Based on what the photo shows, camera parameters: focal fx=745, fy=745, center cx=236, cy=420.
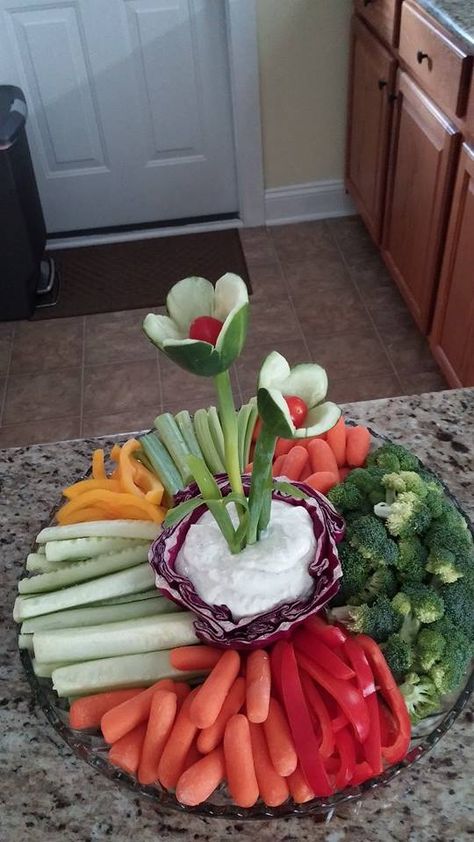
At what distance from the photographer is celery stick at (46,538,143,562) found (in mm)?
868

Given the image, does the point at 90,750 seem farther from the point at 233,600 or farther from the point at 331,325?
the point at 331,325

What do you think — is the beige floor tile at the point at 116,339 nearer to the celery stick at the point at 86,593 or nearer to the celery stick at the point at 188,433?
the celery stick at the point at 188,433

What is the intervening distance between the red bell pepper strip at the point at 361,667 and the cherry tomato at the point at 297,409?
252 mm

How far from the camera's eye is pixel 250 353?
2.55 metres

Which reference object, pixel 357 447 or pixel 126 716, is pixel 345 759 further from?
pixel 357 447

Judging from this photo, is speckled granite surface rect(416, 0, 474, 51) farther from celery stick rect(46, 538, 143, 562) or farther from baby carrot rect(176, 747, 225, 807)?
baby carrot rect(176, 747, 225, 807)

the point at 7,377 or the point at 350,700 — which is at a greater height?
the point at 350,700

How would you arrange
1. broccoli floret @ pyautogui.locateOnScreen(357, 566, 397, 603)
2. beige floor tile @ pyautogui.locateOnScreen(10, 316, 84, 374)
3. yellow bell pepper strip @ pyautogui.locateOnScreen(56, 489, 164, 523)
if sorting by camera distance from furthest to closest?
1. beige floor tile @ pyautogui.locateOnScreen(10, 316, 84, 374)
2. yellow bell pepper strip @ pyautogui.locateOnScreen(56, 489, 164, 523)
3. broccoli floret @ pyautogui.locateOnScreen(357, 566, 397, 603)

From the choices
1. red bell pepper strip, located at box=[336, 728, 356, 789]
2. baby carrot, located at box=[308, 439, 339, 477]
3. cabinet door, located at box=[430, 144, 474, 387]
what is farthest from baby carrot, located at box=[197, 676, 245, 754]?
cabinet door, located at box=[430, 144, 474, 387]

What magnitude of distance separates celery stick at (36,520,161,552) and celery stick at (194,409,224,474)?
0.12 meters

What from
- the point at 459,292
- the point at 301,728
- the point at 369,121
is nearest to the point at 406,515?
the point at 301,728

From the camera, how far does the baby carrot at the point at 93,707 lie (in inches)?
29.4

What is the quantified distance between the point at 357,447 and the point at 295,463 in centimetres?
9

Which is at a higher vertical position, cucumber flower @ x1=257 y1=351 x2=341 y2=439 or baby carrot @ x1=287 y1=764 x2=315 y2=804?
cucumber flower @ x1=257 y1=351 x2=341 y2=439
